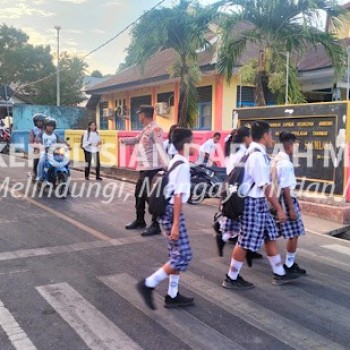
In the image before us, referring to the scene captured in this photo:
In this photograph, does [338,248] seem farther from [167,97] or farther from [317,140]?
[167,97]

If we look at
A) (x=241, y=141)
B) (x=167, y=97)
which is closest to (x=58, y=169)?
(x=241, y=141)

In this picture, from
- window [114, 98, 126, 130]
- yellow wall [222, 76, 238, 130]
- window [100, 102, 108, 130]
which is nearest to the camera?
yellow wall [222, 76, 238, 130]

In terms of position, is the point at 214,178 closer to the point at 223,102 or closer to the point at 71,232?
the point at 71,232

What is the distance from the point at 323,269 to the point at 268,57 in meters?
7.65

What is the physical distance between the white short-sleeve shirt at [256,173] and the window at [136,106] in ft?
58.9

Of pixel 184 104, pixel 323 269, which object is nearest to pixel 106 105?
pixel 184 104

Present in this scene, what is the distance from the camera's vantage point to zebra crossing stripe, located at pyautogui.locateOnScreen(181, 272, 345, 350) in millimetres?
3697

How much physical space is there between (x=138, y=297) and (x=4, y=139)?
21.6 m

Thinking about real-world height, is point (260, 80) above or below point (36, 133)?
above

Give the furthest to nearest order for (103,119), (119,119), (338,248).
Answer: (103,119) → (119,119) → (338,248)

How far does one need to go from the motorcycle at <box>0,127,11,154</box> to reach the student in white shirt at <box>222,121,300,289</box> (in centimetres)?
2080

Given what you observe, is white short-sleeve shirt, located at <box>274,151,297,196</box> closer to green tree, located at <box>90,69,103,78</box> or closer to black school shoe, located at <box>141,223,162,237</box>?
black school shoe, located at <box>141,223,162,237</box>

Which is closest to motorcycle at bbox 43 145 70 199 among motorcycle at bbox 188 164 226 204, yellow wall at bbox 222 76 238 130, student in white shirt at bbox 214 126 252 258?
motorcycle at bbox 188 164 226 204

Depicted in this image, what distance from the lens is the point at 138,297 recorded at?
4543 mm
